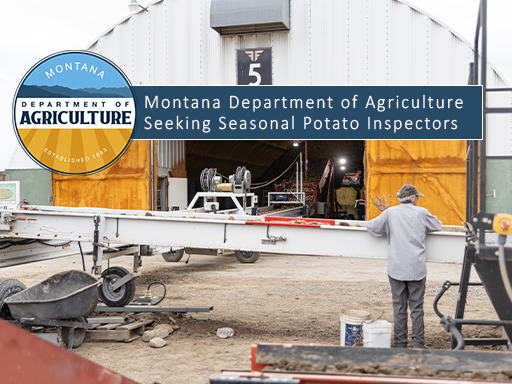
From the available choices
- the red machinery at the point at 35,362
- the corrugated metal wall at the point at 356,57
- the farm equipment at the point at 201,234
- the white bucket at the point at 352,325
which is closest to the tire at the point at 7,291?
the farm equipment at the point at 201,234

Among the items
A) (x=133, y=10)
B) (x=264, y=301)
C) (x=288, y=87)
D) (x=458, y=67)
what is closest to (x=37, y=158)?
(x=133, y=10)

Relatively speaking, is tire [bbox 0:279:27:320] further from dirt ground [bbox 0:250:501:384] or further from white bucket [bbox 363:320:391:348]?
white bucket [bbox 363:320:391:348]

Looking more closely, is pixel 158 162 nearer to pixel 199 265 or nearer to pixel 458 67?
pixel 199 265

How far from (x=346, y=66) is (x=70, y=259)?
29.0ft

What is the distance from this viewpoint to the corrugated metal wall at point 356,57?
34.6 ft

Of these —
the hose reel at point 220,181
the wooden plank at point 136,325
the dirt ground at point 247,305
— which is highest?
the hose reel at point 220,181

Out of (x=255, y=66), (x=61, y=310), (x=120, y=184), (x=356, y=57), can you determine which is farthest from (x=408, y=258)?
(x=120, y=184)

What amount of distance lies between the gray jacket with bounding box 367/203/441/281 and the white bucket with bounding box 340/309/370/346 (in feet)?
1.81

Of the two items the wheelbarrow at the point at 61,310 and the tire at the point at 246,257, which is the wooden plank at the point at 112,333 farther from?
the tire at the point at 246,257

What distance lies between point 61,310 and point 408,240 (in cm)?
365

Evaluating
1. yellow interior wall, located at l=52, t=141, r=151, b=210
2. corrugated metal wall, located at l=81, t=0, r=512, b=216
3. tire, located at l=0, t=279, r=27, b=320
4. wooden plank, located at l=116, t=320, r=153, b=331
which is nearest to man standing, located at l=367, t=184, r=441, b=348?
wooden plank, located at l=116, t=320, r=153, b=331

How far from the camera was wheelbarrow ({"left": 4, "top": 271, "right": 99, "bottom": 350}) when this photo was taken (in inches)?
194

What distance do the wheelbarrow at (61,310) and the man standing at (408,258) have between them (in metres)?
3.18

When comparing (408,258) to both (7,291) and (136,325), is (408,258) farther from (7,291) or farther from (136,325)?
(7,291)
